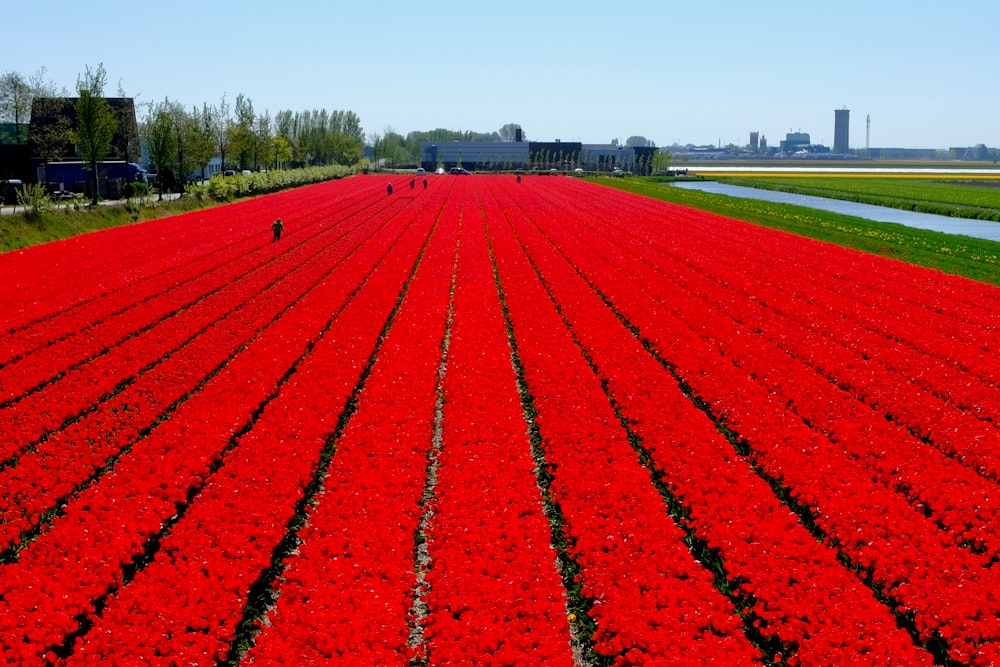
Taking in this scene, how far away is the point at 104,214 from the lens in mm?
43781

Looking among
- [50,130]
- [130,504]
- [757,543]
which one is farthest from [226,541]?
[50,130]

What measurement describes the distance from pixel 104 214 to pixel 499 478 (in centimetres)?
3974

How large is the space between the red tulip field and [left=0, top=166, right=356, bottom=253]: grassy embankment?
14681mm

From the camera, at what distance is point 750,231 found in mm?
40719

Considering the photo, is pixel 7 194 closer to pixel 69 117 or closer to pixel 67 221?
pixel 67 221

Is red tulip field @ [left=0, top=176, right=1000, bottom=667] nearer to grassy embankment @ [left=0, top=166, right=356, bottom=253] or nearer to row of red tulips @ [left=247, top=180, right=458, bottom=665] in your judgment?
row of red tulips @ [left=247, top=180, right=458, bottom=665]

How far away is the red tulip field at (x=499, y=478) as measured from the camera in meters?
7.45

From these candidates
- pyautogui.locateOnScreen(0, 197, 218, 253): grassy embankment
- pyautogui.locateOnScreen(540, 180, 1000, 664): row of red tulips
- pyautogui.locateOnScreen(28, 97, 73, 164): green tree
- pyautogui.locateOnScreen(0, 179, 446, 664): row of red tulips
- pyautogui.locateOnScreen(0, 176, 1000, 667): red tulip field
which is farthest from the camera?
pyautogui.locateOnScreen(28, 97, 73, 164): green tree

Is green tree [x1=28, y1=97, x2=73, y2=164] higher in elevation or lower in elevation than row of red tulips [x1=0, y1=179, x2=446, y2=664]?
higher

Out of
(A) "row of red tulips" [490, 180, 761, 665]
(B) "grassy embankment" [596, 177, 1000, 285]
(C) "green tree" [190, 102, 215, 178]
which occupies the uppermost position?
(C) "green tree" [190, 102, 215, 178]

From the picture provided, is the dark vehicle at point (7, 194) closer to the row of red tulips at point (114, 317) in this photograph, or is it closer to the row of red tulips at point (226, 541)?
the row of red tulips at point (114, 317)

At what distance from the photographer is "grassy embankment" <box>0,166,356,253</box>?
35344mm

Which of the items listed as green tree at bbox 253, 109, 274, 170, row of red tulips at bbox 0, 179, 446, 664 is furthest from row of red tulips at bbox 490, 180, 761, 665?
green tree at bbox 253, 109, 274, 170

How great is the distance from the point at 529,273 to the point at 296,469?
652 inches
